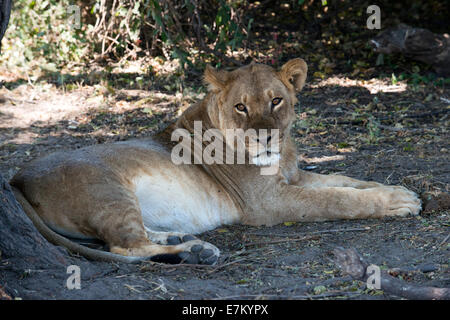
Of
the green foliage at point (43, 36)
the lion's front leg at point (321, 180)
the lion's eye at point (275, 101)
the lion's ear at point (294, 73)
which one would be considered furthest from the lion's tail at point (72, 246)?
the green foliage at point (43, 36)

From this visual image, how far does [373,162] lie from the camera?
18.4 feet

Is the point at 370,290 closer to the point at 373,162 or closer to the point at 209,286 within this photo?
the point at 209,286

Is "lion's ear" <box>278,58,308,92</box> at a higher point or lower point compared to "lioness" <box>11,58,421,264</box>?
higher

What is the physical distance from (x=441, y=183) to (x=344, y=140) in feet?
5.68

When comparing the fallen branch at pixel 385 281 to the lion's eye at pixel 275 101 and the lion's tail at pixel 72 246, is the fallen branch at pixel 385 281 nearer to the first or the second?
the lion's tail at pixel 72 246

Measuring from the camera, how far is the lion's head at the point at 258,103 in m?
4.30

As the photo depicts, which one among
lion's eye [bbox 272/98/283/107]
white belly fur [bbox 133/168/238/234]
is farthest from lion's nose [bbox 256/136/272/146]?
white belly fur [bbox 133/168/238/234]

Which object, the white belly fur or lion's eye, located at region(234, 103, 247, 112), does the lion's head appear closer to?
lion's eye, located at region(234, 103, 247, 112)

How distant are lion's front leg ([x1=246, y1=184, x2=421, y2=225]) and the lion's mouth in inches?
8.7

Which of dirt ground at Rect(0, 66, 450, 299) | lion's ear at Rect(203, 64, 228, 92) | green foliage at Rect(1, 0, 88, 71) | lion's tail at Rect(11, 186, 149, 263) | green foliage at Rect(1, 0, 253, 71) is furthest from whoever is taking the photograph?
green foliage at Rect(1, 0, 88, 71)

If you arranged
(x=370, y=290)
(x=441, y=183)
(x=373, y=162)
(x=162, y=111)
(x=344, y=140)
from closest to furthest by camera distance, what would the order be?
(x=370, y=290) < (x=441, y=183) < (x=373, y=162) < (x=344, y=140) < (x=162, y=111)

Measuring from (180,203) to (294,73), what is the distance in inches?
50.9

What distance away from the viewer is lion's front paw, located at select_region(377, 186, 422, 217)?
436cm

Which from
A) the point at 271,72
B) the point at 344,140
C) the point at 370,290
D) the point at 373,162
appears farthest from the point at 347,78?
the point at 370,290
